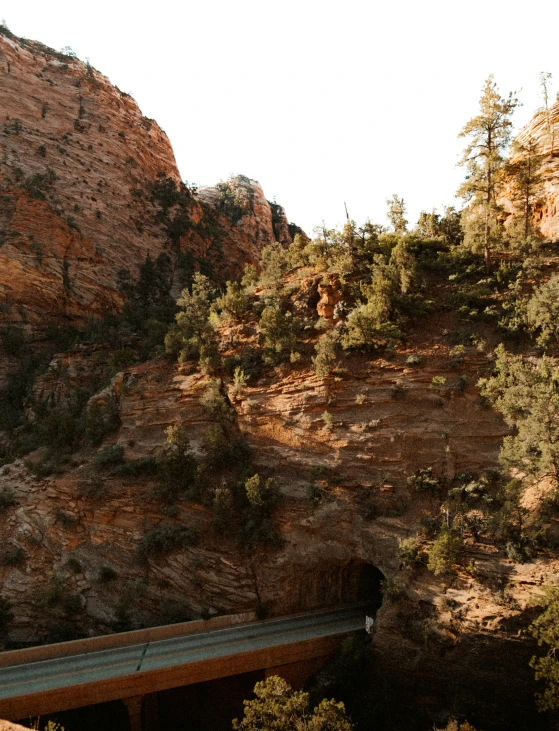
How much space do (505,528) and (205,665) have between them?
12.2m

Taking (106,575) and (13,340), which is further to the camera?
(13,340)

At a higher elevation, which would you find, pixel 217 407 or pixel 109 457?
pixel 217 407

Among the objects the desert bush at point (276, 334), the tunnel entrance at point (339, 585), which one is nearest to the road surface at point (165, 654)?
the tunnel entrance at point (339, 585)

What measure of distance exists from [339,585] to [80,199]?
130ft

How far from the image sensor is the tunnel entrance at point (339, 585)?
21125 millimetres

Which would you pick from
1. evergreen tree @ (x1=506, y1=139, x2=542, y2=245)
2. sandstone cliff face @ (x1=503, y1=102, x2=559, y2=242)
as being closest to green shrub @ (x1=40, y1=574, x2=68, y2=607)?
evergreen tree @ (x1=506, y1=139, x2=542, y2=245)

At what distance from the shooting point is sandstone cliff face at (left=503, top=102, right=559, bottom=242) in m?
26.6

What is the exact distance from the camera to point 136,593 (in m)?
21.2

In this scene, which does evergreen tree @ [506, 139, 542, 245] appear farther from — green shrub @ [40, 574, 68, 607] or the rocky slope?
the rocky slope

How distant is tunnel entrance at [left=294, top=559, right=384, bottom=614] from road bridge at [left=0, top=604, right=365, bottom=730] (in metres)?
0.77

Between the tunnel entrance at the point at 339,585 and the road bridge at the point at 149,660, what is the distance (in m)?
0.77

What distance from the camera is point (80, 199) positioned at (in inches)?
1714

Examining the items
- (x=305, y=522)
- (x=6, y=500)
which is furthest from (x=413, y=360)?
(x=6, y=500)

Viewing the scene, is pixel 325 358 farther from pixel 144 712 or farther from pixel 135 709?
pixel 144 712
